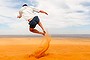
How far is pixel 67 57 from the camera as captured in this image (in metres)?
11.8

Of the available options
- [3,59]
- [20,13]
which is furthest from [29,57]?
[20,13]

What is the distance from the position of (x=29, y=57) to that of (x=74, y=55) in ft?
6.59

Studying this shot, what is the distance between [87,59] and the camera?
11758 mm

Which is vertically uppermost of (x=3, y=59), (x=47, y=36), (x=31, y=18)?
(x=31, y=18)

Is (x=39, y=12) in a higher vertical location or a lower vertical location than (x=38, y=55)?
higher

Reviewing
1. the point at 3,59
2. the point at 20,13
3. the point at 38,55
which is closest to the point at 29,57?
the point at 38,55

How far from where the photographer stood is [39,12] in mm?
11125

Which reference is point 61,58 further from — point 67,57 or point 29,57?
point 29,57

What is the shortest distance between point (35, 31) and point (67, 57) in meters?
1.82

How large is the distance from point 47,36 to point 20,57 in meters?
1.52

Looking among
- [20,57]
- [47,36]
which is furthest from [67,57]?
[20,57]

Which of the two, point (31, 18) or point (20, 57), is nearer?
point (31, 18)

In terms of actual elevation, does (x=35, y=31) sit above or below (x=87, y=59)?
above

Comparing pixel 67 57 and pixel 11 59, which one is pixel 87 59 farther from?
pixel 11 59
